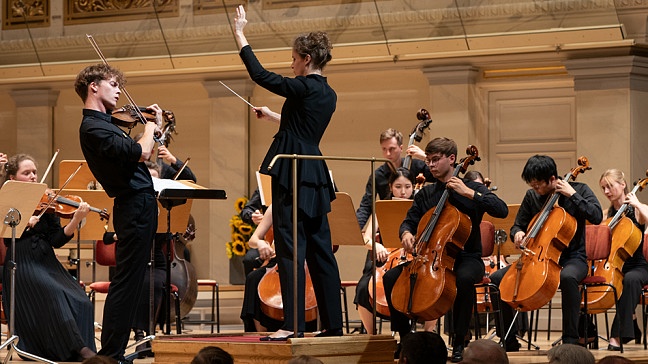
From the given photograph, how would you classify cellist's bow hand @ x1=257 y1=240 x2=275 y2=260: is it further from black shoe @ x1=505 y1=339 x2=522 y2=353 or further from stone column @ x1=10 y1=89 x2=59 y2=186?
stone column @ x1=10 y1=89 x2=59 y2=186

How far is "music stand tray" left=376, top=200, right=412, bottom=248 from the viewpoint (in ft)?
19.8

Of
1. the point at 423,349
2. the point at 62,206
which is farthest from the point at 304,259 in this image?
the point at 62,206

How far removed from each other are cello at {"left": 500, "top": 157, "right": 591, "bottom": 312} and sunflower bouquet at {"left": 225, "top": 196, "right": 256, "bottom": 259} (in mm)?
3914

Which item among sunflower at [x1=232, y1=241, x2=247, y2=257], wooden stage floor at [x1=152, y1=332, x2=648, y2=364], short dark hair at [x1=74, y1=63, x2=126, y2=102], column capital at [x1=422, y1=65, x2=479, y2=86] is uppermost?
column capital at [x1=422, y1=65, x2=479, y2=86]

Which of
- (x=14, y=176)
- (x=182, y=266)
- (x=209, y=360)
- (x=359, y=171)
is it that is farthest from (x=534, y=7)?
(x=209, y=360)

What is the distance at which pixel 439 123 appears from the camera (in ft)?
29.3

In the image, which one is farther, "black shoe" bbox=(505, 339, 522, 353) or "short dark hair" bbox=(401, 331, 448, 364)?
"black shoe" bbox=(505, 339, 522, 353)

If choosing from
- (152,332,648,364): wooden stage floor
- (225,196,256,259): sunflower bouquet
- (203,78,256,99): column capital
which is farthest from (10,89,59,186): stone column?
(152,332,648,364): wooden stage floor

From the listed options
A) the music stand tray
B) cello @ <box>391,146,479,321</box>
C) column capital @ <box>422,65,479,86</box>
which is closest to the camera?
cello @ <box>391,146,479,321</box>

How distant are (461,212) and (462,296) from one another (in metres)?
0.43

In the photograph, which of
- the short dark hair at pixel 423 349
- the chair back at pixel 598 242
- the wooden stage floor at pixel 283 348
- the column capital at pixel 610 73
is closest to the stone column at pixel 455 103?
the column capital at pixel 610 73

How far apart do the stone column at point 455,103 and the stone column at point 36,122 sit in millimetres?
3805

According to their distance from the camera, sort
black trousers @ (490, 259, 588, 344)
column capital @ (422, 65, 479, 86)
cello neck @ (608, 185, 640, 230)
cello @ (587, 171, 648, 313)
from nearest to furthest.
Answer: black trousers @ (490, 259, 588, 344)
cello @ (587, 171, 648, 313)
cello neck @ (608, 185, 640, 230)
column capital @ (422, 65, 479, 86)

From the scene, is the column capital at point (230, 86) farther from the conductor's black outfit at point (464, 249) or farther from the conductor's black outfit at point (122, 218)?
the conductor's black outfit at point (122, 218)
